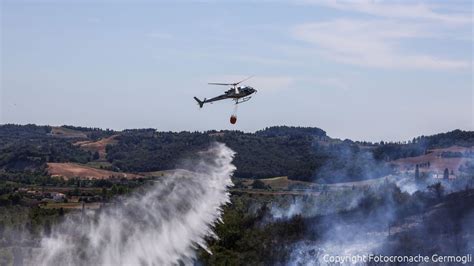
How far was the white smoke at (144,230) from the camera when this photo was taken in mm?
76062

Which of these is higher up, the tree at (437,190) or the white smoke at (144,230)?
the tree at (437,190)

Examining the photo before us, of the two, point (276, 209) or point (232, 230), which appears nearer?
point (232, 230)

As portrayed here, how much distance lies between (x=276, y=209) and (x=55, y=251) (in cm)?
8025

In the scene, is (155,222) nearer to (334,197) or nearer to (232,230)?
(232,230)

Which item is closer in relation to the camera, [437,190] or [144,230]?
[144,230]

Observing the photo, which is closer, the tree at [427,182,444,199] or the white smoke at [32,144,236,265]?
the white smoke at [32,144,236,265]

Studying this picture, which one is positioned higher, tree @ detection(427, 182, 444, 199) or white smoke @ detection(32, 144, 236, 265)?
tree @ detection(427, 182, 444, 199)

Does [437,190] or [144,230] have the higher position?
[437,190]

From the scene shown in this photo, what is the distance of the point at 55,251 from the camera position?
248ft

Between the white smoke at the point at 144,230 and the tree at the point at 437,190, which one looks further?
the tree at the point at 437,190

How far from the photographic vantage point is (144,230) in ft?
275

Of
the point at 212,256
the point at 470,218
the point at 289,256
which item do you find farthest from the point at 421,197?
the point at 212,256

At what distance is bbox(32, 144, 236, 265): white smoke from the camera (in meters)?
76.1

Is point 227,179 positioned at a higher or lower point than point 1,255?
higher
